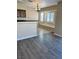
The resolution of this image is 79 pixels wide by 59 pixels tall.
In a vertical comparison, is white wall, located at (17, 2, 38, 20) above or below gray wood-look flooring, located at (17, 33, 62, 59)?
above

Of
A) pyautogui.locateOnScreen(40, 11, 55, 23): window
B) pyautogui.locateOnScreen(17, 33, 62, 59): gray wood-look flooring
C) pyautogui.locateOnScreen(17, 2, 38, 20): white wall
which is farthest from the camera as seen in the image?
pyautogui.locateOnScreen(17, 2, 38, 20): white wall

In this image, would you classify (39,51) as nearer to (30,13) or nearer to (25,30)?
(25,30)

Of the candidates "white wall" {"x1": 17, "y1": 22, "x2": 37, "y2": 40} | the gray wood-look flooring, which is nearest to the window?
"white wall" {"x1": 17, "y1": 22, "x2": 37, "y2": 40}

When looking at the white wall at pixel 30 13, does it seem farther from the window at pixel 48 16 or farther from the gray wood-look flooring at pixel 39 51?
the gray wood-look flooring at pixel 39 51

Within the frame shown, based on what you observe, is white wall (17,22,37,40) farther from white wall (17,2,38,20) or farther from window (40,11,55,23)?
white wall (17,2,38,20)

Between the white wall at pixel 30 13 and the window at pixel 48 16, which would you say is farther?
the white wall at pixel 30 13

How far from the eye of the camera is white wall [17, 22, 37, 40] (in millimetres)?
7430

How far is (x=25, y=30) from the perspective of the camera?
25.9 feet

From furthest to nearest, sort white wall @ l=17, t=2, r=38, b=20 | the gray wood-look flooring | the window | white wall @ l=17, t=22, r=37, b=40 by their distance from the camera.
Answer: white wall @ l=17, t=2, r=38, b=20 < the window < white wall @ l=17, t=22, r=37, b=40 < the gray wood-look flooring

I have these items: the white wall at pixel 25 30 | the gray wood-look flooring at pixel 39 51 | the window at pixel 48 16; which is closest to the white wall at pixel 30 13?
the window at pixel 48 16

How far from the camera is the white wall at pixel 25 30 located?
7430 mm
